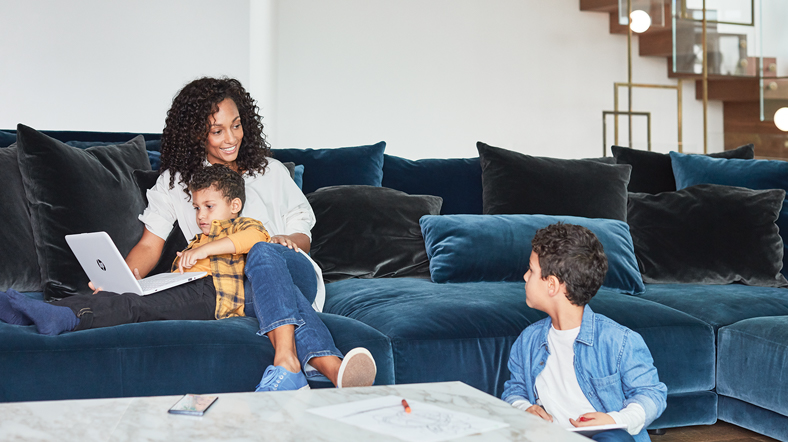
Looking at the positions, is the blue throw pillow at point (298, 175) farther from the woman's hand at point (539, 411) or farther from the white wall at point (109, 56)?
the woman's hand at point (539, 411)

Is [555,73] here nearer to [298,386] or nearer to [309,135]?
[309,135]

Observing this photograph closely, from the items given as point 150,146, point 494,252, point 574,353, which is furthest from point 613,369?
point 150,146

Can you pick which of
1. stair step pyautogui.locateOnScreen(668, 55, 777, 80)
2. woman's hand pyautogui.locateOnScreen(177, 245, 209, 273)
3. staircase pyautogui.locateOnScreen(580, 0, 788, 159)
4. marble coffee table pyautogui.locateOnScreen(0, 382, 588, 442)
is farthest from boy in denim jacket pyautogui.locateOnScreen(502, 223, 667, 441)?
stair step pyautogui.locateOnScreen(668, 55, 777, 80)

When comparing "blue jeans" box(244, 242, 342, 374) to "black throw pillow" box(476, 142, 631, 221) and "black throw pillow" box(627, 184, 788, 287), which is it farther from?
Result: "black throw pillow" box(627, 184, 788, 287)

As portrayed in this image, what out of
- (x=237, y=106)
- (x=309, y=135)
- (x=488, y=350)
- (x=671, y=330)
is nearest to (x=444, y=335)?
(x=488, y=350)

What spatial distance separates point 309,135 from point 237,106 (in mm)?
2633

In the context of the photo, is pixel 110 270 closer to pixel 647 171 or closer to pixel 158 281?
pixel 158 281

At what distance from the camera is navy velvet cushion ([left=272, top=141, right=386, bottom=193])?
9.00 ft

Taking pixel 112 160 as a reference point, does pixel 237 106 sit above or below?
above

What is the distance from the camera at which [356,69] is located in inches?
→ 199

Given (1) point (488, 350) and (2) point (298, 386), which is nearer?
(2) point (298, 386)

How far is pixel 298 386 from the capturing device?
1.55 meters

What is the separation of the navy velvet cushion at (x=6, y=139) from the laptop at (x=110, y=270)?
741mm

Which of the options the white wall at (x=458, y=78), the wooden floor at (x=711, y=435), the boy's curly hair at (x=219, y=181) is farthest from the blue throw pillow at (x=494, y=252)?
the white wall at (x=458, y=78)
